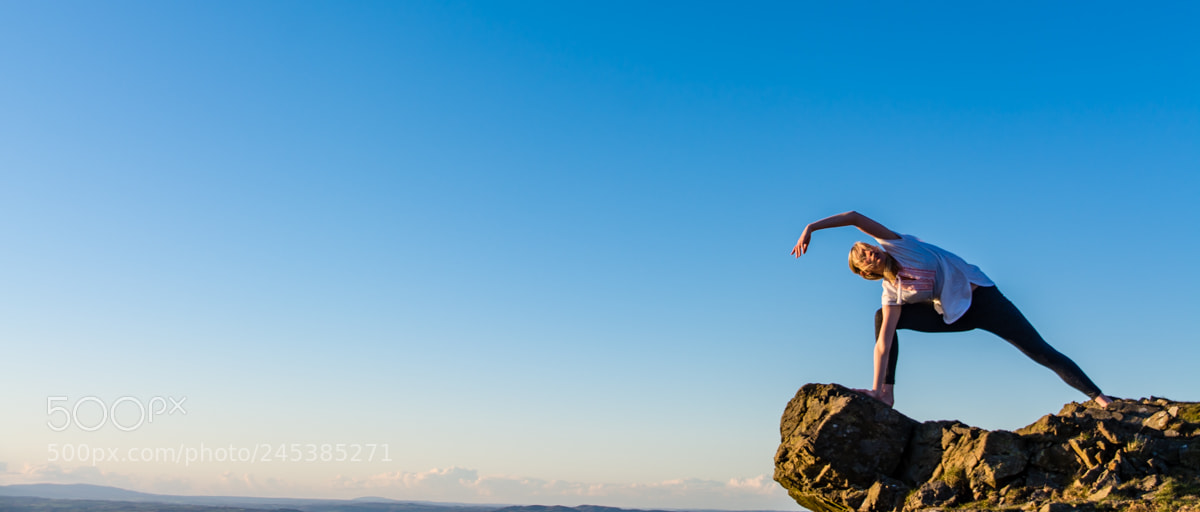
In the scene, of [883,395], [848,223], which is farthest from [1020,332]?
[848,223]

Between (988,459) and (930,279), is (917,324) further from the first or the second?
(988,459)

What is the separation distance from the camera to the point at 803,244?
26.1ft

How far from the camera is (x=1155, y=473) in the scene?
693 centimetres

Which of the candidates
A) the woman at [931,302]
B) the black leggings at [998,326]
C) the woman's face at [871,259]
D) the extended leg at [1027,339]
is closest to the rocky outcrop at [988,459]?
the extended leg at [1027,339]

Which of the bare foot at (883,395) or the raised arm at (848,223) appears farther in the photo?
the bare foot at (883,395)

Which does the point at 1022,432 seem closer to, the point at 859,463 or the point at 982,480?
the point at 982,480

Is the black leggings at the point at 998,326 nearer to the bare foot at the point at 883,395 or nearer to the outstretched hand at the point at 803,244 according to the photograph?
the bare foot at the point at 883,395

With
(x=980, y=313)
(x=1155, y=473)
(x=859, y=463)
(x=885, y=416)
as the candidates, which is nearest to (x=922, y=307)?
(x=980, y=313)

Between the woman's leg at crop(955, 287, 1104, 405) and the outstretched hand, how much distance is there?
2.24 metres

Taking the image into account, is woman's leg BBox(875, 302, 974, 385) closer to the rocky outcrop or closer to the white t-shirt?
the white t-shirt

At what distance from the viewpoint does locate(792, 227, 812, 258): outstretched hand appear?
794cm

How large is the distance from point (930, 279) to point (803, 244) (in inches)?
65.6

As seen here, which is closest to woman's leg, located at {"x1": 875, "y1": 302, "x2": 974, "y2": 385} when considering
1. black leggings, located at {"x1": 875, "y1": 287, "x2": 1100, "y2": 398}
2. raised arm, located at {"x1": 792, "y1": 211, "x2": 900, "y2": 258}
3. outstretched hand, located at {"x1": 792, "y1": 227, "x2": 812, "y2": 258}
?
black leggings, located at {"x1": 875, "y1": 287, "x2": 1100, "y2": 398}

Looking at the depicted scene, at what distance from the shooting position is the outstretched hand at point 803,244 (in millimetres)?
7938
